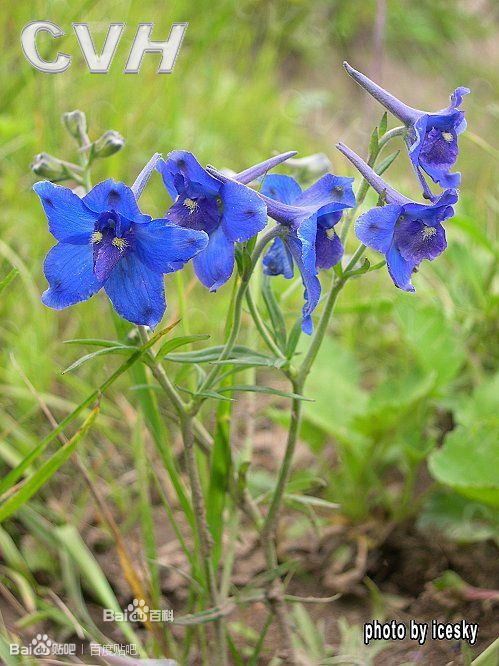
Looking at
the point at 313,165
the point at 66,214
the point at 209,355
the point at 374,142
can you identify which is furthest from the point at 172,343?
the point at 313,165

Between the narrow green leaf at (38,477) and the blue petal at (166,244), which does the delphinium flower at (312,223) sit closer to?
the blue petal at (166,244)

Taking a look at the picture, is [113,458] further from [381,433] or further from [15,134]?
[15,134]

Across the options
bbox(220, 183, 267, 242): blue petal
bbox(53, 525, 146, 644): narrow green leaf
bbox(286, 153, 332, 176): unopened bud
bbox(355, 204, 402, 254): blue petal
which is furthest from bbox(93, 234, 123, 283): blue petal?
bbox(53, 525, 146, 644): narrow green leaf

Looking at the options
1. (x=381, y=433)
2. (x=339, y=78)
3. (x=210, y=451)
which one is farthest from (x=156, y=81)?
(x=339, y=78)

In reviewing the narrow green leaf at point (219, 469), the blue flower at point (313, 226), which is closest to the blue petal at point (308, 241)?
the blue flower at point (313, 226)

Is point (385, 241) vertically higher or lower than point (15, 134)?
higher
